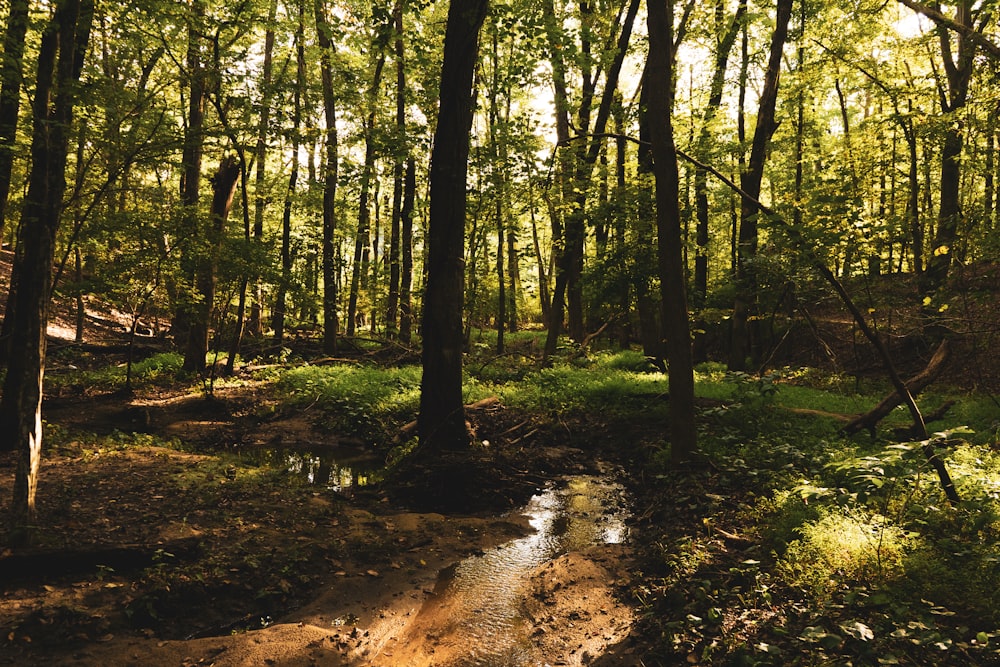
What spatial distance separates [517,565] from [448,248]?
4371 mm

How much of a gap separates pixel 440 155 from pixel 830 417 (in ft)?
25.3

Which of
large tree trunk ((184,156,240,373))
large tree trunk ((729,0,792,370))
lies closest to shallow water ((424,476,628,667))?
large tree trunk ((729,0,792,370))

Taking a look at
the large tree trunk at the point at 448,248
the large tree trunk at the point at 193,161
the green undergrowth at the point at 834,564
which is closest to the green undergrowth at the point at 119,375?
the large tree trunk at the point at 193,161

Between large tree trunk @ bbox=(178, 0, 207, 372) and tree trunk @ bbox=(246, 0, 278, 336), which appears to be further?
tree trunk @ bbox=(246, 0, 278, 336)

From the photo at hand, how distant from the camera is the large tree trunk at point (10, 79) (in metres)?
5.80

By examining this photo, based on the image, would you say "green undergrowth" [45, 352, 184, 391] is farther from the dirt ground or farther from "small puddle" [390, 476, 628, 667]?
"small puddle" [390, 476, 628, 667]

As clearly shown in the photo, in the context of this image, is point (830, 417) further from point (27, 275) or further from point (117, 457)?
point (27, 275)

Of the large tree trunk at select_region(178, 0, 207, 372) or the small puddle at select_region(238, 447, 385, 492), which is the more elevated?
the large tree trunk at select_region(178, 0, 207, 372)

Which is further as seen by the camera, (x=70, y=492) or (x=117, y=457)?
(x=117, y=457)

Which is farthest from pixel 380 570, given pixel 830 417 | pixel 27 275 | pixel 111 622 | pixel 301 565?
pixel 830 417

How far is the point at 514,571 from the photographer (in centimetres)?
552

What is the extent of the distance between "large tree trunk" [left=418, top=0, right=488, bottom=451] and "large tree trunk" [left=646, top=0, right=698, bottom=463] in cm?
254

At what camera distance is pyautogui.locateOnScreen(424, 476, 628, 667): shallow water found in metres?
4.30

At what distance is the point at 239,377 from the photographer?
49.8ft
